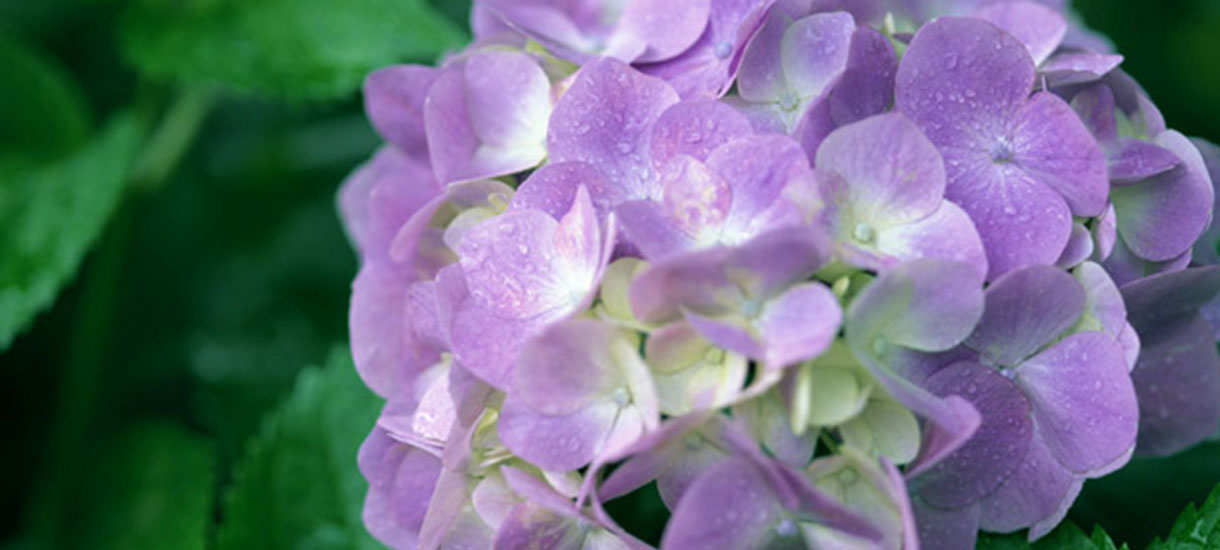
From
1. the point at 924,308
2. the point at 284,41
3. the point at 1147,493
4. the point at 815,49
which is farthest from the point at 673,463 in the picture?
the point at 284,41

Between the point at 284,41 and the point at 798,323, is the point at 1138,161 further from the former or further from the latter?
the point at 284,41

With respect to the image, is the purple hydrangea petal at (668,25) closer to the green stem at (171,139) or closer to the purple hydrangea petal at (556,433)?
the purple hydrangea petal at (556,433)

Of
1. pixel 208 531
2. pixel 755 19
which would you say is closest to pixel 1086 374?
pixel 755 19

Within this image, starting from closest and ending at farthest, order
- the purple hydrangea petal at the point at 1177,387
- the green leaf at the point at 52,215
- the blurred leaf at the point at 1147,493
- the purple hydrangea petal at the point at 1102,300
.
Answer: the purple hydrangea petal at the point at 1102,300 < the purple hydrangea petal at the point at 1177,387 < the blurred leaf at the point at 1147,493 < the green leaf at the point at 52,215

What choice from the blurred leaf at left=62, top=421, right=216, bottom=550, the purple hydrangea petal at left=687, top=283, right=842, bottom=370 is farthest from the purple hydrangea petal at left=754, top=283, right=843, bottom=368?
the blurred leaf at left=62, top=421, right=216, bottom=550

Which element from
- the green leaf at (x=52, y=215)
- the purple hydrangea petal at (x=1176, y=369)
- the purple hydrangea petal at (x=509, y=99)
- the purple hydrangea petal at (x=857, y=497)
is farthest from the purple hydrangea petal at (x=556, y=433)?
the green leaf at (x=52, y=215)

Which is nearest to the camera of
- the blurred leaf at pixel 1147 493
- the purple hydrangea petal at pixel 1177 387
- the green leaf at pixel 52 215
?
the purple hydrangea petal at pixel 1177 387

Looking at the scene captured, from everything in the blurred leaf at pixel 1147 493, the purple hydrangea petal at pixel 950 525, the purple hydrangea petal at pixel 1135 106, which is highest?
the purple hydrangea petal at pixel 1135 106
